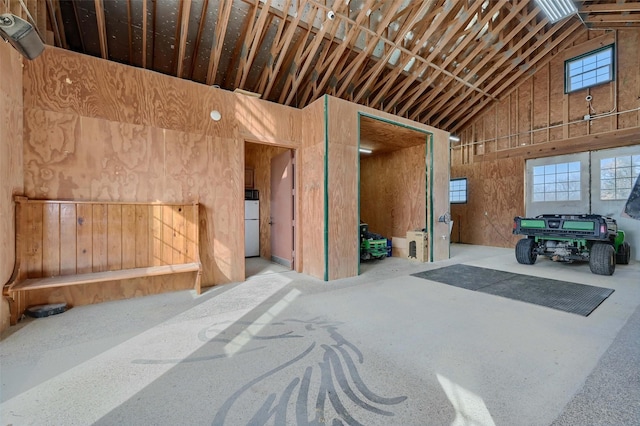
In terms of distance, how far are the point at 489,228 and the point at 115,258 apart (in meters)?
9.75

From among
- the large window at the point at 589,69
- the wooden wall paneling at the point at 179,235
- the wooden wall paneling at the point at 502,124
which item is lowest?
the wooden wall paneling at the point at 179,235

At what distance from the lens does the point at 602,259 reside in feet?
15.0

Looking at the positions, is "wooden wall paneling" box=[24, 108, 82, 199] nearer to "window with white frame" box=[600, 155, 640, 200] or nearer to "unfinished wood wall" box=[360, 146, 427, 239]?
"unfinished wood wall" box=[360, 146, 427, 239]

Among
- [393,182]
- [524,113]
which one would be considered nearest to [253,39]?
[393,182]

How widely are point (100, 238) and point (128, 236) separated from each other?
0.28 meters

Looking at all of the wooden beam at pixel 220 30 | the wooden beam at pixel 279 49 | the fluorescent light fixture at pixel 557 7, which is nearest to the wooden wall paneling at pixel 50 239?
the wooden beam at pixel 220 30

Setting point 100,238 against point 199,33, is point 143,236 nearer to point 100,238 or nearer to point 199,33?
point 100,238

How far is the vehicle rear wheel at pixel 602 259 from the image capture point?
4.54 metres

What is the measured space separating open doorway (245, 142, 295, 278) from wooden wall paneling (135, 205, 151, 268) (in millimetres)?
1560

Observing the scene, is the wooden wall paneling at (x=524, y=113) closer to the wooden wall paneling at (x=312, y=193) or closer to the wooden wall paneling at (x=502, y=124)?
the wooden wall paneling at (x=502, y=124)

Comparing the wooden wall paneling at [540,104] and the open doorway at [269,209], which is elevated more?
the wooden wall paneling at [540,104]

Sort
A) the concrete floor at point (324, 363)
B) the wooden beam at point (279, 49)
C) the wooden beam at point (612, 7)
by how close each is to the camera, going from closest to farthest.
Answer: the concrete floor at point (324, 363), the wooden beam at point (279, 49), the wooden beam at point (612, 7)

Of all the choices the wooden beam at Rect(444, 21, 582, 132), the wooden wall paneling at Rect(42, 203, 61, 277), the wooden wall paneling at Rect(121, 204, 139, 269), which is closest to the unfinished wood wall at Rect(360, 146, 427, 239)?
the wooden beam at Rect(444, 21, 582, 132)

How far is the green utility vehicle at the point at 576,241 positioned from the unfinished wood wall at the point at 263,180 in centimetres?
554
